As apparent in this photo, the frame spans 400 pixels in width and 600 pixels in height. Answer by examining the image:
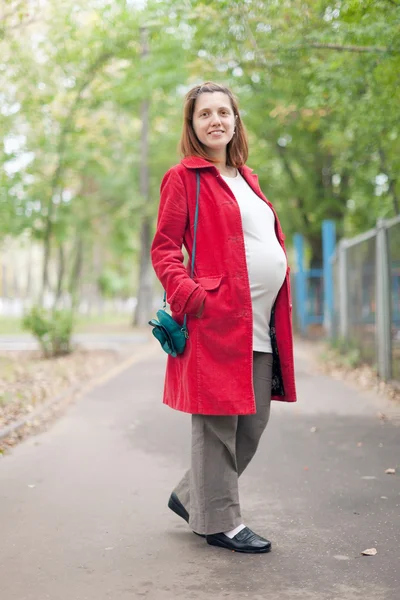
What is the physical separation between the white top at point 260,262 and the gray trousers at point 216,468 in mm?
136

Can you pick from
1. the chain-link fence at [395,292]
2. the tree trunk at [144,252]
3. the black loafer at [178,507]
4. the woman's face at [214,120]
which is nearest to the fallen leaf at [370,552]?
the black loafer at [178,507]

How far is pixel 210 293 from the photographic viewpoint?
3.47 meters

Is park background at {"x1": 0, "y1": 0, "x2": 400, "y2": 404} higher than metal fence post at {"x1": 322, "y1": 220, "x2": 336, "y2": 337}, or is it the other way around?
park background at {"x1": 0, "y1": 0, "x2": 400, "y2": 404}

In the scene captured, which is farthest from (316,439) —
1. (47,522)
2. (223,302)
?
(223,302)

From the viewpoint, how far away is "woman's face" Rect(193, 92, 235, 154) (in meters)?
3.72

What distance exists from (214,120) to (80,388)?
701 centimetres

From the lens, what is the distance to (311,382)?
10.5 m

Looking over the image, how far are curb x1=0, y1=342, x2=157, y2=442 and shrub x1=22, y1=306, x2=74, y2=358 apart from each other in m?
1.14

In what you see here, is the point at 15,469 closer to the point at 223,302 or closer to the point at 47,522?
the point at 47,522

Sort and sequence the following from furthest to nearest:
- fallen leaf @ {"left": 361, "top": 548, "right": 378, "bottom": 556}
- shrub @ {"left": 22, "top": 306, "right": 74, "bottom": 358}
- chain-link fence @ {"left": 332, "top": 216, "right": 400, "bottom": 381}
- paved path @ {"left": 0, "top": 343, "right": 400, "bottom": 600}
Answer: shrub @ {"left": 22, "top": 306, "right": 74, "bottom": 358} → chain-link fence @ {"left": 332, "top": 216, "right": 400, "bottom": 381} → fallen leaf @ {"left": 361, "top": 548, "right": 378, "bottom": 556} → paved path @ {"left": 0, "top": 343, "right": 400, "bottom": 600}

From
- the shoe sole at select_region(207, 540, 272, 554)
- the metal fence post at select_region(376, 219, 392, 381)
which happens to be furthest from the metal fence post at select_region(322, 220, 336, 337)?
the shoe sole at select_region(207, 540, 272, 554)

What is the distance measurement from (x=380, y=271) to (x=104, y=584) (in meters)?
6.99

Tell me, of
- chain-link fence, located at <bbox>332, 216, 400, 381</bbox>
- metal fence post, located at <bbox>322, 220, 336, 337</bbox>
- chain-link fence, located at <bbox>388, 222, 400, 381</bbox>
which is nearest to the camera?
chain-link fence, located at <bbox>388, 222, 400, 381</bbox>

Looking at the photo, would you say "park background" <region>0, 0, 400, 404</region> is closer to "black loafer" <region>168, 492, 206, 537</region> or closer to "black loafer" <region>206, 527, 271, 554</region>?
"black loafer" <region>168, 492, 206, 537</region>
